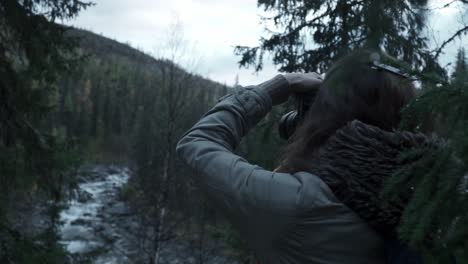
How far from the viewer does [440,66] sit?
421 centimetres

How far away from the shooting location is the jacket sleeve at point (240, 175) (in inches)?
42.4

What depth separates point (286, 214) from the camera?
1.07 m

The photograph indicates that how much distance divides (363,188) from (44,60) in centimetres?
592

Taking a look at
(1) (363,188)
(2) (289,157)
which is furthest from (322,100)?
(1) (363,188)

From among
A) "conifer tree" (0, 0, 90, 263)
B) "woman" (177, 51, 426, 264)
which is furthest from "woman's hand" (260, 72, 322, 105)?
"conifer tree" (0, 0, 90, 263)

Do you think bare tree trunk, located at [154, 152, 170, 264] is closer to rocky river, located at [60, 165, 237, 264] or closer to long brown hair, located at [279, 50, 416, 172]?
rocky river, located at [60, 165, 237, 264]

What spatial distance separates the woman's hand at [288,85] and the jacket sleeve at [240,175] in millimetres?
43

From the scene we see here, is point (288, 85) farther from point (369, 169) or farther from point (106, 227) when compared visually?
point (106, 227)

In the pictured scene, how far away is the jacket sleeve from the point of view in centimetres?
108

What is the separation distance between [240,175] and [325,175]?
204 millimetres

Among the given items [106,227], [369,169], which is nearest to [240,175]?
[369,169]

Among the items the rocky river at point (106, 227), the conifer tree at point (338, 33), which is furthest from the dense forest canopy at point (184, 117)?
the rocky river at point (106, 227)

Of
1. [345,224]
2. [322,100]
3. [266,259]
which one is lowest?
[266,259]

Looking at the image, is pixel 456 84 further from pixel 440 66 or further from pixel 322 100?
pixel 440 66
